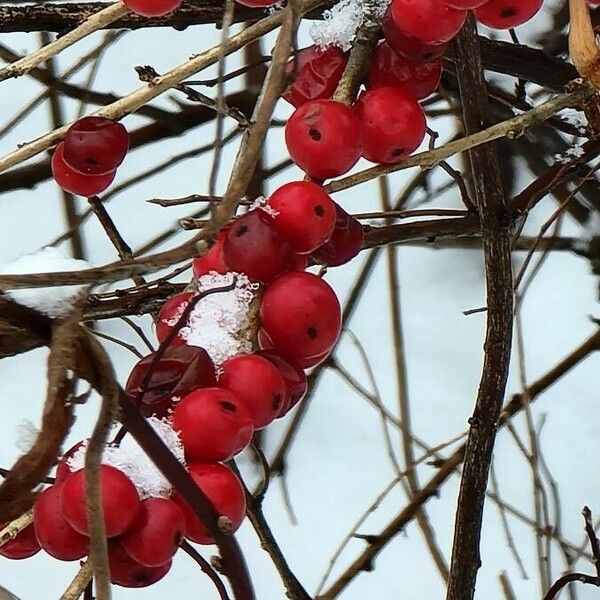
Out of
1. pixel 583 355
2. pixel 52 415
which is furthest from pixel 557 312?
pixel 52 415

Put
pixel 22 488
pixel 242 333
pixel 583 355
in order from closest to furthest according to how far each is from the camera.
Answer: pixel 22 488, pixel 242 333, pixel 583 355

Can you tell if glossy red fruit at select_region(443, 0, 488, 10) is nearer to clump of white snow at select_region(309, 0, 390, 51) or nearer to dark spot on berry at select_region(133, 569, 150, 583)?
clump of white snow at select_region(309, 0, 390, 51)

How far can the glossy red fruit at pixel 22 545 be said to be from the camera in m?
0.26

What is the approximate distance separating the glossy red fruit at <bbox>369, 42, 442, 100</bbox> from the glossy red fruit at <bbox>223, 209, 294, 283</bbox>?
0.22ft

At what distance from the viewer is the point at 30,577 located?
81cm

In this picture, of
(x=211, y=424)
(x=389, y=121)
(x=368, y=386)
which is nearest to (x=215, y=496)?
(x=211, y=424)

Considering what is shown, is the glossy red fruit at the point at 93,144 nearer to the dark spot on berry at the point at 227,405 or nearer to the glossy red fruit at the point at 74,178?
the glossy red fruit at the point at 74,178

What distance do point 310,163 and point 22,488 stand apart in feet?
0.51

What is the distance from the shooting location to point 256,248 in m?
0.28

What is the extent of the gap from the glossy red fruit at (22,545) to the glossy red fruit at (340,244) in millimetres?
127

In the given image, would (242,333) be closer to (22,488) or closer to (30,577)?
(22,488)

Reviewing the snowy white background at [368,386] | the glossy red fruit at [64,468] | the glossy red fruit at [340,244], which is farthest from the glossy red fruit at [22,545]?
the snowy white background at [368,386]

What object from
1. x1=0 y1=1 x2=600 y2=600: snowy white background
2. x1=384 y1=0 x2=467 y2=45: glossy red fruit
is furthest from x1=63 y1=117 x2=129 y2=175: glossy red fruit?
x1=0 y1=1 x2=600 y2=600: snowy white background

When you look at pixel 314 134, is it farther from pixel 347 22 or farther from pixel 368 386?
pixel 368 386
